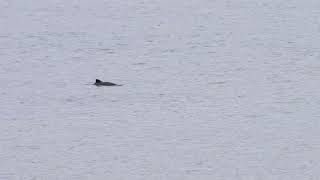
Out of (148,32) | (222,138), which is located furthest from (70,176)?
(148,32)

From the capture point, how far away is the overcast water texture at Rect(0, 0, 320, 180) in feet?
23.3

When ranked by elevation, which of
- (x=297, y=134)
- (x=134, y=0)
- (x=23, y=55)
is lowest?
(x=134, y=0)

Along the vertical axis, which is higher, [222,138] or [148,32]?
[222,138]

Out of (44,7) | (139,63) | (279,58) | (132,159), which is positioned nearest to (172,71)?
(139,63)

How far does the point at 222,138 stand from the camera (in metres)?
7.75

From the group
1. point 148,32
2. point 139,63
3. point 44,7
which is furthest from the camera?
point 44,7

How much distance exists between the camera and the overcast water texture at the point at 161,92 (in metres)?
7.11

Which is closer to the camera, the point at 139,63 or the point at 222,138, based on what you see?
the point at 222,138

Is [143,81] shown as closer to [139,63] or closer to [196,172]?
[139,63]

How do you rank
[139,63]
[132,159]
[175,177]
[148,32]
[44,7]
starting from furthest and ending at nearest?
[44,7], [148,32], [139,63], [132,159], [175,177]

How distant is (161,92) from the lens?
9500mm

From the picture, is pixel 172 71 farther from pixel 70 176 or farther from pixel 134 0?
pixel 134 0

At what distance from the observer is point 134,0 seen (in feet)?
52.0

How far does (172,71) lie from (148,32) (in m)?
2.58
